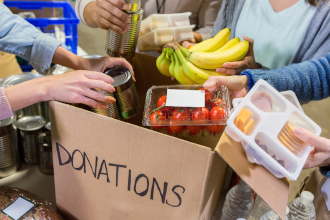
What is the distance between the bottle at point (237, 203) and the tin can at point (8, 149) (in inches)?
31.3

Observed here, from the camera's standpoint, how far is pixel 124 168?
73cm

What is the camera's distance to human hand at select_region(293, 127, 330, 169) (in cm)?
62

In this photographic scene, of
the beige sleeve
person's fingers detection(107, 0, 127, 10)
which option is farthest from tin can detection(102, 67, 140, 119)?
the beige sleeve

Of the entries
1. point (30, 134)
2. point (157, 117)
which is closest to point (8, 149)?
point (30, 134)

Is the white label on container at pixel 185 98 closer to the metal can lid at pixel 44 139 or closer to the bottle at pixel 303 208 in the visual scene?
the bottle at pixel 303 208

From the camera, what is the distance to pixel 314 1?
3.39ft

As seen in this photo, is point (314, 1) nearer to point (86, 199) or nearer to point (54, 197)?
point (86, 199)

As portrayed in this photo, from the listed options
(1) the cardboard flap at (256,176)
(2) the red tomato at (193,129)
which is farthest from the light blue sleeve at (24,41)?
(1) the cardboard flap at (256,176)

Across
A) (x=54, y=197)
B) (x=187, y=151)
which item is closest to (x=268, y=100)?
(x=187, y=151)

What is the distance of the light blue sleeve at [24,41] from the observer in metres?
0.88

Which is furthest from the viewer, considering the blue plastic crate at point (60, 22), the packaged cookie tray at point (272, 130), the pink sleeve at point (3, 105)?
the blue plastic crate at point (60, 22)

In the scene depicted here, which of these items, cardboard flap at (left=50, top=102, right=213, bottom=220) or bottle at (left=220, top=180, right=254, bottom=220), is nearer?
cardboard flap at (left=50, top=102, right=213, bottom=220)

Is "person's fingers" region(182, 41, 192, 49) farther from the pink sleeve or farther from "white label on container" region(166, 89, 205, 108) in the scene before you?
the pink sleeve

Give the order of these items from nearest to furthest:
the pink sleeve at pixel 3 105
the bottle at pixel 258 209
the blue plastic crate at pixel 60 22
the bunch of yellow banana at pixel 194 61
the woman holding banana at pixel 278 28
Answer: the pink sleeve at pixel 3 105, the bottle at pixel 258 209, the bunch of yellow banana at pixel 194 61, the woman holding banana at pixel 278 28, the blue plastic crate at pixel 60 22
